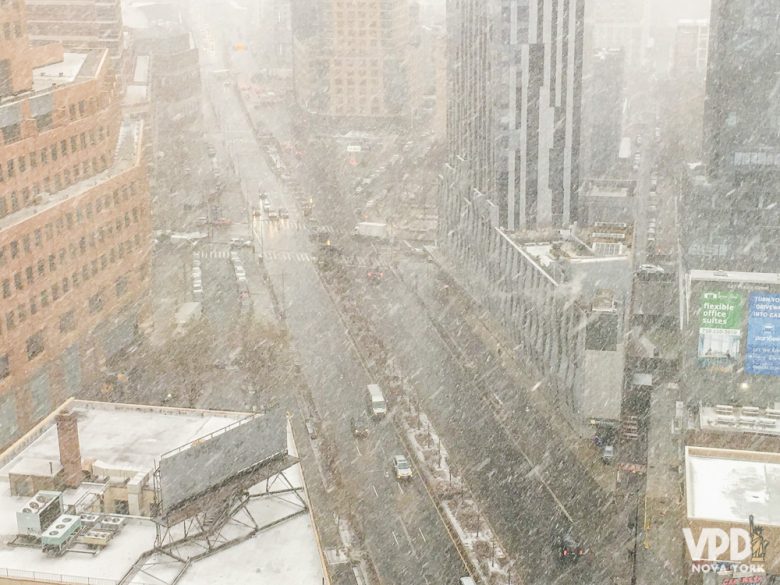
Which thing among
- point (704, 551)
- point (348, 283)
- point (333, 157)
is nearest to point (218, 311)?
point (348, 283)

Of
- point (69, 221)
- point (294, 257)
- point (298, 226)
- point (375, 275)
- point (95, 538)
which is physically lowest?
point (375, 275)

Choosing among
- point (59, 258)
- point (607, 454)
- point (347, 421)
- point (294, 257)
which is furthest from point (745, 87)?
point (59, 258)

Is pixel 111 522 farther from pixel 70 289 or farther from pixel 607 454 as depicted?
pixel 70 289

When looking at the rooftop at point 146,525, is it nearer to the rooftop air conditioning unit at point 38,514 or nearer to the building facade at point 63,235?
the rooftop air conditioning unit at point 38,514

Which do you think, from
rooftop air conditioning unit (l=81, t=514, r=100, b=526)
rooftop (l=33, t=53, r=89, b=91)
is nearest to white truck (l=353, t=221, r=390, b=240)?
rooftop (l=33, t=53, r=89, b=91)

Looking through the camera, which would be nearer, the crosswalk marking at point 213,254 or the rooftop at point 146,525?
the rooftop at point 146,525

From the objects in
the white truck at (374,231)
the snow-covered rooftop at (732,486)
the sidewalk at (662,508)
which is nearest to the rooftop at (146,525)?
the snow-covered rooftop at (732,486)

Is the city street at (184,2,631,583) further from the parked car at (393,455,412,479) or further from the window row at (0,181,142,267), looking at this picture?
the window row at (0,181,142,267)
